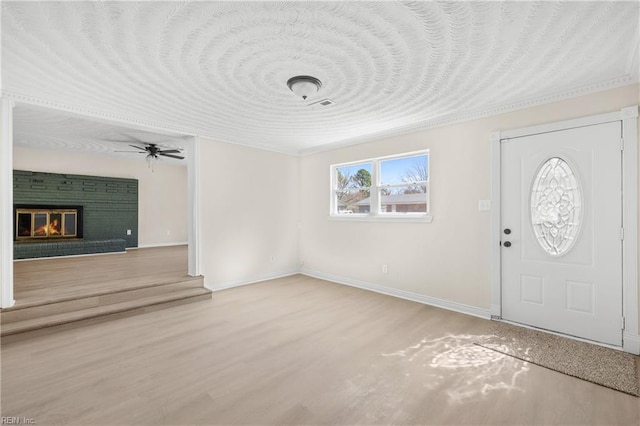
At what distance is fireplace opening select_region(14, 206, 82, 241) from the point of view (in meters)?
6.56

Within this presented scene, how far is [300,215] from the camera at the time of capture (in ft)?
20.0

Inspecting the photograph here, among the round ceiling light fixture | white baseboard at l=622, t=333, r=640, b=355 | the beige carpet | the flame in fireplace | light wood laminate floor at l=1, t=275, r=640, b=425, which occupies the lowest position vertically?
light wood laminate floor at l=1, t=275, r=640, b=425

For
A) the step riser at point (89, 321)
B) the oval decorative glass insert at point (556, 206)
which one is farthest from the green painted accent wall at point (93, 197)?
the oval decorative glass insert at point (556, 206)

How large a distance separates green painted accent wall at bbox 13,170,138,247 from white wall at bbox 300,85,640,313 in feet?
20.2

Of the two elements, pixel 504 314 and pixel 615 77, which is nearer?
pixel 615 77

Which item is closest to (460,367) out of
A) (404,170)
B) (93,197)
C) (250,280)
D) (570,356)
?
(570,356)

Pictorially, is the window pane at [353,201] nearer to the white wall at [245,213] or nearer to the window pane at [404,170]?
the window pane at [404,170]

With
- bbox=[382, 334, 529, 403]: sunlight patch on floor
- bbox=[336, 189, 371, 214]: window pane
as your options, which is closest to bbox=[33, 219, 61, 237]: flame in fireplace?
bbox=[336, 189, 371, 214]: window pane

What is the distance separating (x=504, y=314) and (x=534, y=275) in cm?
58

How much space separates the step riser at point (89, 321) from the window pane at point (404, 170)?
3317 millimetres

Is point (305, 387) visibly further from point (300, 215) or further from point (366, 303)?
point (300, 215)

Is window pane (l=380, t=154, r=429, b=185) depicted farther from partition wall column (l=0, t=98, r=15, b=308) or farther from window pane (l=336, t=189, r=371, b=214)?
partition wall column (l=0, t=98, r=15, b=308)

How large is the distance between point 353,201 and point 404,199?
1.02 meters

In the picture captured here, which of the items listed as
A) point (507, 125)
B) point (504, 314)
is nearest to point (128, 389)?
point (504, 314)
